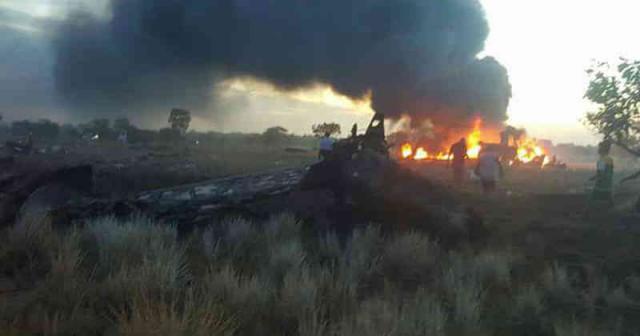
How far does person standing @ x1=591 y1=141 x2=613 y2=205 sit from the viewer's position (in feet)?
58.5

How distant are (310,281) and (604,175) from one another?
13360 millimetres

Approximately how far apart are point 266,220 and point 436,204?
4.82 metres

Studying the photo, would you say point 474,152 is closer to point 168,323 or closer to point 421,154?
point 421,154

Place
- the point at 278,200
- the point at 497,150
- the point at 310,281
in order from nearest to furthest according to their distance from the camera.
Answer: the point at 310,281, the point at 278,200, the point at 497,150

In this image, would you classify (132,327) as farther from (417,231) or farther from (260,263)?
(417,231)

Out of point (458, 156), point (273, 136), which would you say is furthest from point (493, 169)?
point (273, 136)

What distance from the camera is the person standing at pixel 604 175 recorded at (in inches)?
702

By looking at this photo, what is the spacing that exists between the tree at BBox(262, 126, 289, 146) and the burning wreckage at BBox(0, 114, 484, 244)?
65.8 m

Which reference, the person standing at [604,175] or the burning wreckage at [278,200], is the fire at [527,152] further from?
the burning wreckage at [278,200]

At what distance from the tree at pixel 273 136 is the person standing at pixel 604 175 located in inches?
2532

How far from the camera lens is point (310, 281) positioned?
8.24 metres

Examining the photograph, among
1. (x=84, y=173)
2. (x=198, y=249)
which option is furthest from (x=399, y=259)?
(x=84, y=173)

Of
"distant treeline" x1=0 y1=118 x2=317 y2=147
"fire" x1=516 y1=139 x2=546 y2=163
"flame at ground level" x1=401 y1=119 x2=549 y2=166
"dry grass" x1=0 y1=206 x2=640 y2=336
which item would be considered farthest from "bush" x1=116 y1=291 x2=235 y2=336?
"distant treeline" x1=0 y1=118 x2=317 y2=147

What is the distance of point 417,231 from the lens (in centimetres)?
1395
